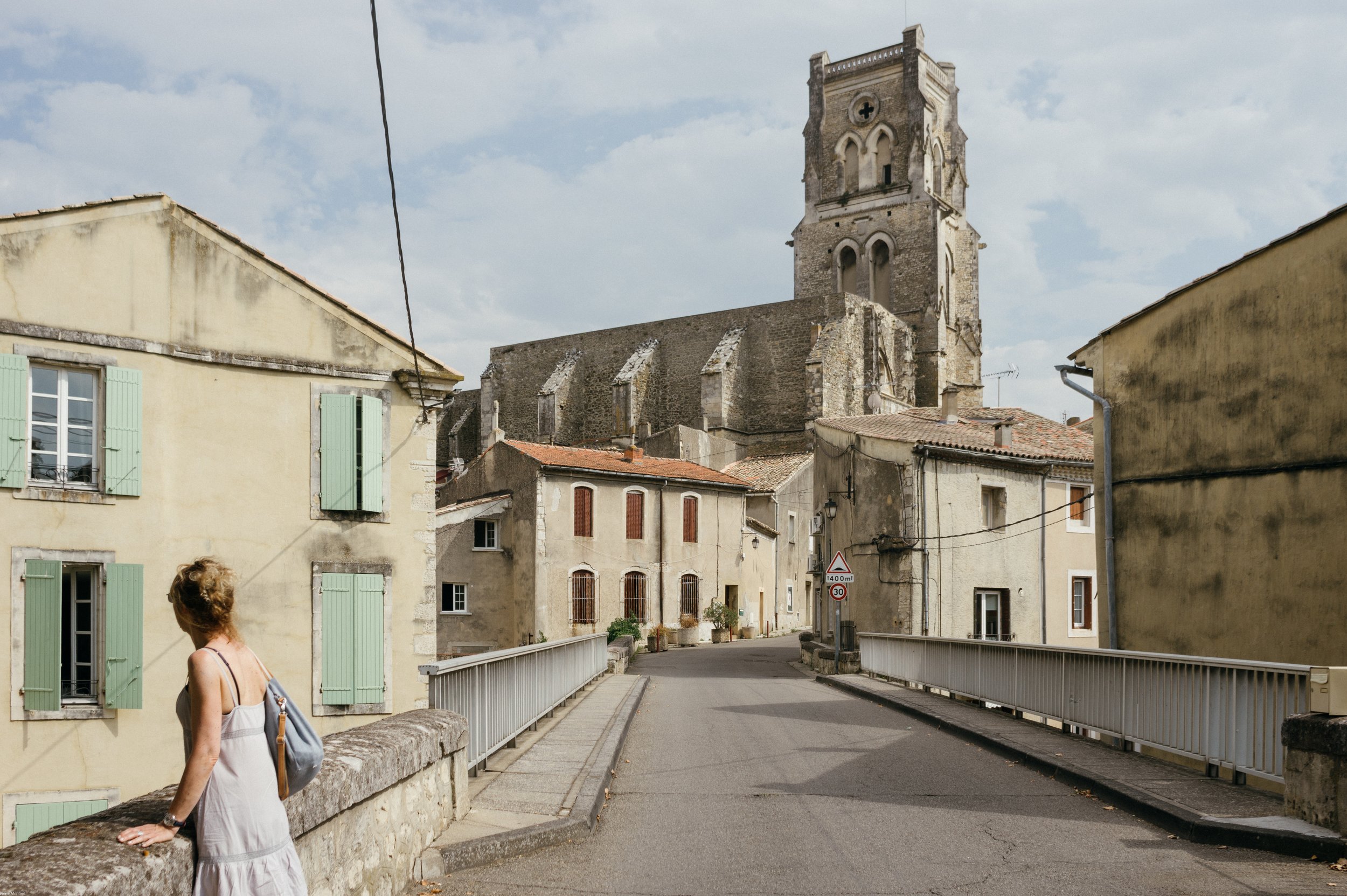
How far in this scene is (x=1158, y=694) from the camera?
9.57m

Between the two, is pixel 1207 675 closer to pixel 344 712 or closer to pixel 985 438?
pixel 344 712

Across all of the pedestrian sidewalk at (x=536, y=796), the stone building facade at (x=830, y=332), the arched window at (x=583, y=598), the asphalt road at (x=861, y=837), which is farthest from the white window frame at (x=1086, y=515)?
the stone building facade at (x=830, y=332)

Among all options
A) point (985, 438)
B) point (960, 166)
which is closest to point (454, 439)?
point (960, 166)

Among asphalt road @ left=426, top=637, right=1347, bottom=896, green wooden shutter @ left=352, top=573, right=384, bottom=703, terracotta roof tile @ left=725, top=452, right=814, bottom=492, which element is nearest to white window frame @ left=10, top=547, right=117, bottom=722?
green wooden shutter @ left=352, top=573, right=384, bottom=703

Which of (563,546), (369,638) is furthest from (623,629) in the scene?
(369,638)

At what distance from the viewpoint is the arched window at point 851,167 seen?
210ft

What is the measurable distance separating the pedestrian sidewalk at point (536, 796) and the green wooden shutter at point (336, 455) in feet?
13.3

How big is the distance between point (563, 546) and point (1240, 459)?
23.9 metres

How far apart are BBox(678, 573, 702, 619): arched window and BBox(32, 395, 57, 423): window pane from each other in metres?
26.3

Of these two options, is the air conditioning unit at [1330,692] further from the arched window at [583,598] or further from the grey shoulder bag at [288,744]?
the arched window at [583,598]

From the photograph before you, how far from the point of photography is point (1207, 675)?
8719 millimetres

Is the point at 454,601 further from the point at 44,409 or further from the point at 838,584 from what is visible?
the point at 44,409

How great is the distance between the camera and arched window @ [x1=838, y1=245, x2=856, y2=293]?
208 feet

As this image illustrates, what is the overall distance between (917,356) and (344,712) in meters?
49.0
